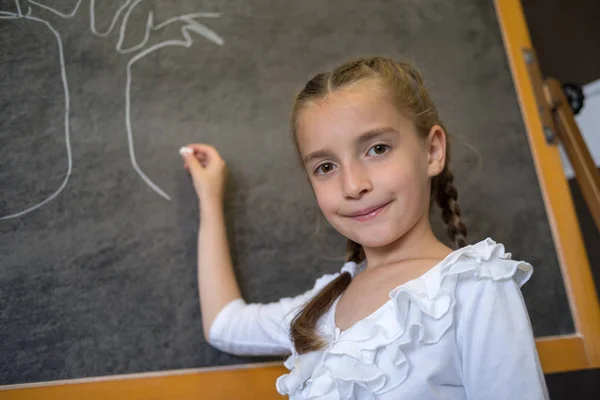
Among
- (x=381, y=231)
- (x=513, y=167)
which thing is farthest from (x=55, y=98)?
(x=513, y=167)

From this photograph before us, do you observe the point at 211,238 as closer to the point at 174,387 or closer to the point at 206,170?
the point at 206,170

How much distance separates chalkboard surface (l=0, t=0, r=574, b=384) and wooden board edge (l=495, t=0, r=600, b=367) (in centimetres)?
2

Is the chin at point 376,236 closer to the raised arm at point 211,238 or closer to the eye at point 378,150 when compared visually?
the eye at point 378,150

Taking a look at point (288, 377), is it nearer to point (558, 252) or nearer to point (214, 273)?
point (214, 273)

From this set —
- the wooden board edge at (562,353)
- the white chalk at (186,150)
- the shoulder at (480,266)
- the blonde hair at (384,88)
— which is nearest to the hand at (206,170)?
the white chalk at (186,150)

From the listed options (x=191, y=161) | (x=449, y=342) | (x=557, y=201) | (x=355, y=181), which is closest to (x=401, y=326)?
(x=449, y=342)

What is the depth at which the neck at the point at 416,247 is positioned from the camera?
70 centimetres

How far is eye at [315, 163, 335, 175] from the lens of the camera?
2.30 feet

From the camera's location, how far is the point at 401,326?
0.60 m

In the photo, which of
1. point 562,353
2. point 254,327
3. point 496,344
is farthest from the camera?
point 562,353

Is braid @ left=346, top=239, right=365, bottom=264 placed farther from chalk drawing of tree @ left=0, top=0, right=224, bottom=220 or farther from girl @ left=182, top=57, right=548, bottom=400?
chalk drawing of tree @ left=0, top=0, right=224, bottom=220

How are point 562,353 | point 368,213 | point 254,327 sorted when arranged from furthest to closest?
point 562,353 < point 254,327 < point 368,213

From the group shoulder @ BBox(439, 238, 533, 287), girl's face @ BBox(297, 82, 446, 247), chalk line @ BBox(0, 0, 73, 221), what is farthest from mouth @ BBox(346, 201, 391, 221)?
chalk line @ BBox(0, 0, 73, 221)

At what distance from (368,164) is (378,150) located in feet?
0.08
